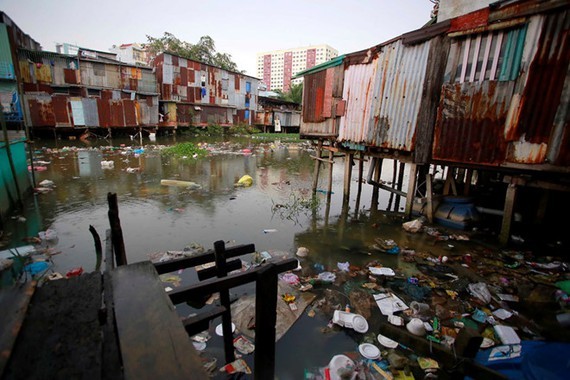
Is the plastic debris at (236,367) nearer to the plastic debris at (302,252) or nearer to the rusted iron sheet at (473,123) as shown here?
the plastic debris at (302,252)

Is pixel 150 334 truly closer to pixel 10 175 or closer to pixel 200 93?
pixel 10 175

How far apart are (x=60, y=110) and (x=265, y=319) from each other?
25399mm

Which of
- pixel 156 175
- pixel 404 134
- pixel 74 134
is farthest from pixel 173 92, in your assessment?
pixel 404 134

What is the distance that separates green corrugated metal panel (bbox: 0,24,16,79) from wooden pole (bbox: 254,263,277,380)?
22.1 m

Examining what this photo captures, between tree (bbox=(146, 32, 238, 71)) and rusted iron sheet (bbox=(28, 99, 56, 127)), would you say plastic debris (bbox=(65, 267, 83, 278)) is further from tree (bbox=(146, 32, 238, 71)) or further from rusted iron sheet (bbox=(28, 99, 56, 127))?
tree (bbox=(146, 32, 238, 71))

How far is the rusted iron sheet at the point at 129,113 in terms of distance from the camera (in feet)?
77.6

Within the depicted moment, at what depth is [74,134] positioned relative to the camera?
22.3 meters

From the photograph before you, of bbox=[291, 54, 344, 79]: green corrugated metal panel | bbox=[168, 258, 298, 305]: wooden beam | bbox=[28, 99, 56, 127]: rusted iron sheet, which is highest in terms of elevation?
bbox=[291, 54, 344, 79]: green corrugated metal panel

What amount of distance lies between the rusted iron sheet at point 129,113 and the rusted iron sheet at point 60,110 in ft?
13.1

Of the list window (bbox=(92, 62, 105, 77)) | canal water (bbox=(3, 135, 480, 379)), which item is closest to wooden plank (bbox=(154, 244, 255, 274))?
canal water (bbox=(3, 135, 480, 379))

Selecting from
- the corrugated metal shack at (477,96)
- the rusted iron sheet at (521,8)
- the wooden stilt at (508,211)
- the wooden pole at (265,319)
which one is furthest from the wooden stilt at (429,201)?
the wooden pole at (265,319)

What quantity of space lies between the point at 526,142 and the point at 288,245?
4794 millimetres

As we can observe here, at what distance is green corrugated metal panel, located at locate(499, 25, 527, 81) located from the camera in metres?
4.99

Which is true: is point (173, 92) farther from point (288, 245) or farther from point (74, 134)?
point (288, 245)
